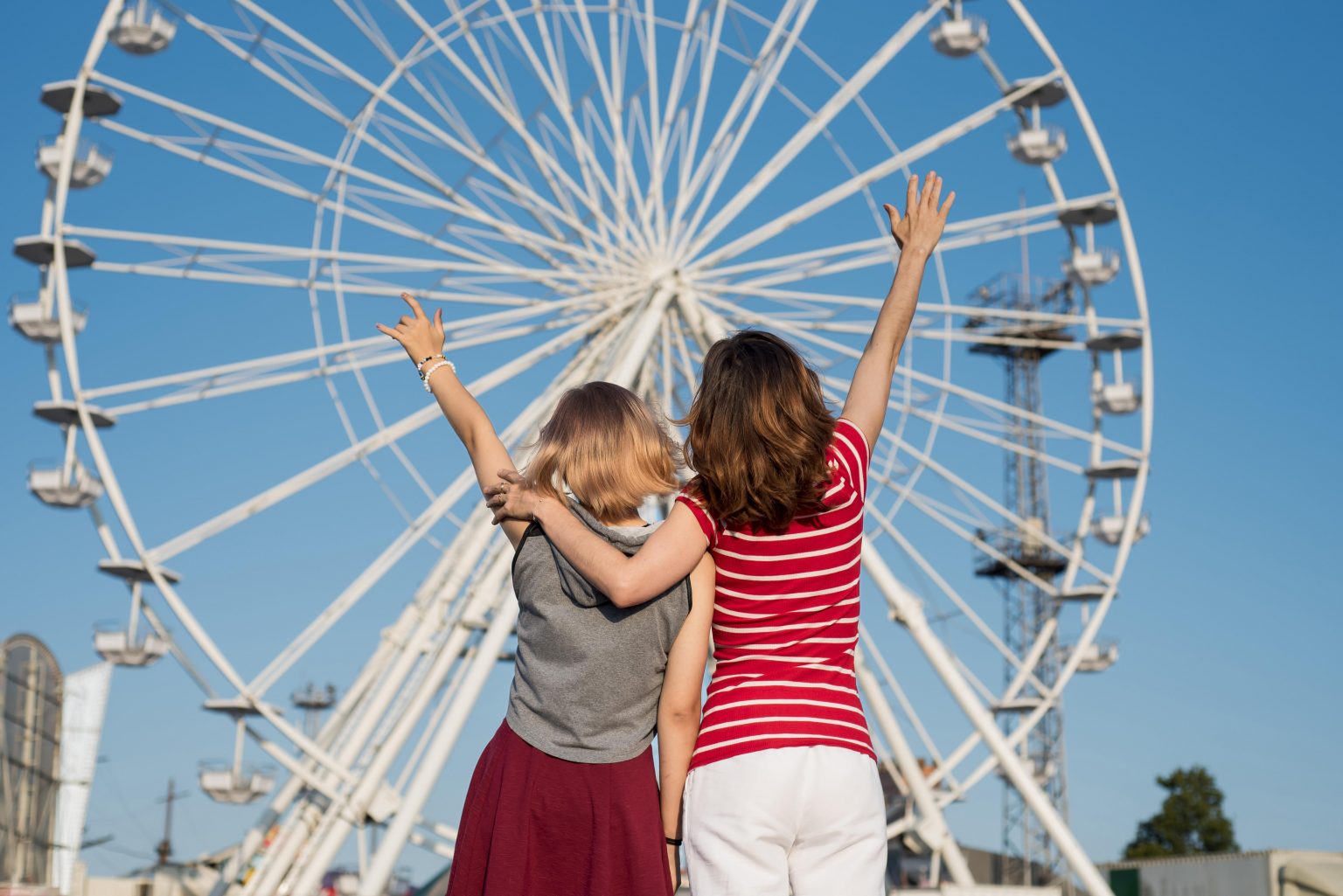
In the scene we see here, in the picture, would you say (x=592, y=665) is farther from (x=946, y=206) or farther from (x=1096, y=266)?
(x=1096, y=266)

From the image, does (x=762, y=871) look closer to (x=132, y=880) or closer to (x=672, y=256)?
(x=672, y=256)

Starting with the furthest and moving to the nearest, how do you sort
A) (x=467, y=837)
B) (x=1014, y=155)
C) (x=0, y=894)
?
1. (x=1014, y=155)
2. (x=0, y=894)
3. (x=467, y=837)

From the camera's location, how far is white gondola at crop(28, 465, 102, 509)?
60.9 ft

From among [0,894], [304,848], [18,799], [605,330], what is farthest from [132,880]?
[0,894]

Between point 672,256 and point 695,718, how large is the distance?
15.4 meters

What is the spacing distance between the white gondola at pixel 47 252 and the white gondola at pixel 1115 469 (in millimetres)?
12537

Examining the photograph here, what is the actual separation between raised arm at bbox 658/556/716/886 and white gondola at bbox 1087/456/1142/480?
1837cm

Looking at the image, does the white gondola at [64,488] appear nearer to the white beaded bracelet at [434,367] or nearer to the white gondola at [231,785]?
the white gondola at [231,785]

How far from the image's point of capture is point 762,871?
121 inches

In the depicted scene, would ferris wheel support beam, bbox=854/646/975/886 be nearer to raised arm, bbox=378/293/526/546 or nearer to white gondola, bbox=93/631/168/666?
white gondola, bbox=93/631/168/666

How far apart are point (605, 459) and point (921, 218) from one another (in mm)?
1136

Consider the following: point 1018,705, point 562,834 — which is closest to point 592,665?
point 562,834

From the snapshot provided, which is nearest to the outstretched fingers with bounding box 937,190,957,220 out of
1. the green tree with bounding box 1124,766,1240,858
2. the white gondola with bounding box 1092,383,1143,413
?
the white gondola with bounding box 1092,383,1143,413

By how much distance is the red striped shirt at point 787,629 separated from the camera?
320 cm
